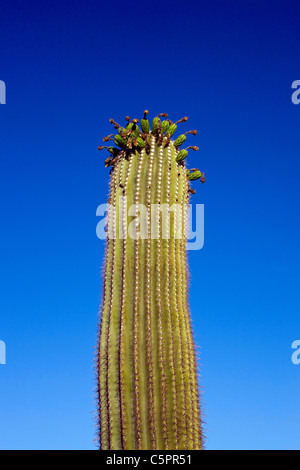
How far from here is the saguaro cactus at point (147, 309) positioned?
7.20 m

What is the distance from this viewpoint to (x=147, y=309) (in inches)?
298

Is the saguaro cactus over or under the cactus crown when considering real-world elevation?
under

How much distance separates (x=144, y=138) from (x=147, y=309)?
2483 mm

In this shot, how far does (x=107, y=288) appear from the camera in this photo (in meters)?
7.98

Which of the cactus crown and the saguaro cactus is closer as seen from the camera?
the saguaro cactus

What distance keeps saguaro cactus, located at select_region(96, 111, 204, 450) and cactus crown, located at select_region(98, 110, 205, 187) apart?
16 mm

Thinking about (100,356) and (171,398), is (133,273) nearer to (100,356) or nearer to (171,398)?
(100,356)

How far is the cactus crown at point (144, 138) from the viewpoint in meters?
8.62

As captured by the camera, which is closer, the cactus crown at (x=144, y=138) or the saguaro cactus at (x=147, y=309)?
the saguaro cactus at (x=147, y=309)

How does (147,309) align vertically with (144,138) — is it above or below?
below

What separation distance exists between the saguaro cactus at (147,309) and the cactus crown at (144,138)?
0.02 meters

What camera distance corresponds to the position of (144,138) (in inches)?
342

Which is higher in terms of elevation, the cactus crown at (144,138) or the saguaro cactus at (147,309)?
the cactus crown at (144,138)

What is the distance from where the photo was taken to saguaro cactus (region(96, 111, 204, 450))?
720cm
